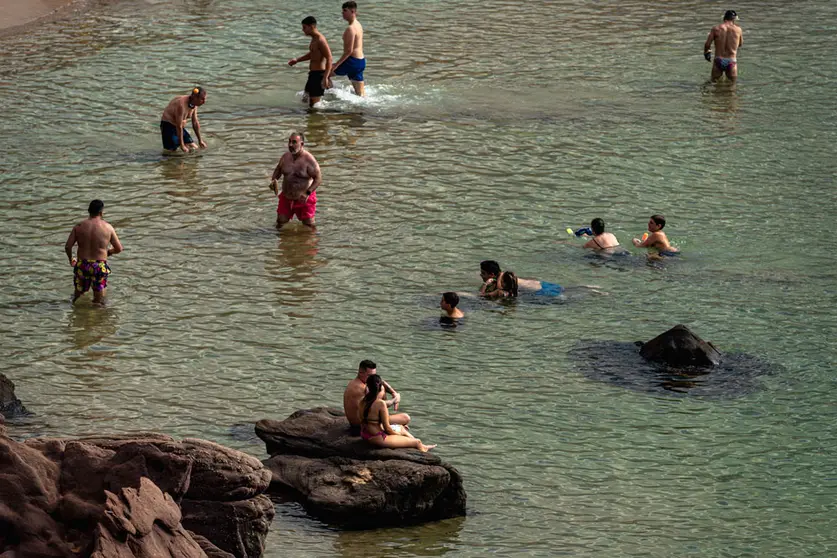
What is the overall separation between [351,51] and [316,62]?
0.77m

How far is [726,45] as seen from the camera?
98.2 feet

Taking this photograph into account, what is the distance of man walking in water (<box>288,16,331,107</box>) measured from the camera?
27594 mm

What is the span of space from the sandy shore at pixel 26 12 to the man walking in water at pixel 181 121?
33.3ft

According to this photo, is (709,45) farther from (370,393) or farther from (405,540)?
(405,540)

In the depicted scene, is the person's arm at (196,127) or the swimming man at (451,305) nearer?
the swimming man at (451,305)

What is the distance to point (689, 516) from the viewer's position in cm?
1424

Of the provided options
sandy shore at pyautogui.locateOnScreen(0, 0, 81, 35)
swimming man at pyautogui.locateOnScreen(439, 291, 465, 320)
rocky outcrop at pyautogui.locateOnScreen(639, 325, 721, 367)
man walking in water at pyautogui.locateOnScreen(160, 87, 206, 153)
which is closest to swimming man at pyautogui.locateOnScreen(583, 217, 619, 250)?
swimming man at pyautogui.locateOnScreen(439, 291, 465, 320)

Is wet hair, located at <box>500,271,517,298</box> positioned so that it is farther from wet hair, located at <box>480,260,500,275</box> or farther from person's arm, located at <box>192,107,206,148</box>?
person's arm, located at <box>192,107,206,148</box>

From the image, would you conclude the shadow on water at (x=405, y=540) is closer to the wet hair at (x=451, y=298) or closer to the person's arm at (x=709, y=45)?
the wet hair at (x=451, y=298)

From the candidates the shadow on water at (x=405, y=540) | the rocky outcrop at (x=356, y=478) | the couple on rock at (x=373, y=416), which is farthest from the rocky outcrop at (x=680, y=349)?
the shadow on water at (x=405, y=540)

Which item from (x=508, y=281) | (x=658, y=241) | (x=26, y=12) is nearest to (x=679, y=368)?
(x=508, y=281)

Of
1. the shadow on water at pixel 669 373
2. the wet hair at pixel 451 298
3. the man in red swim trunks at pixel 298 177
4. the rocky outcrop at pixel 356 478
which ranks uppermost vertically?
the man in red swim trunks at pixel 298 177

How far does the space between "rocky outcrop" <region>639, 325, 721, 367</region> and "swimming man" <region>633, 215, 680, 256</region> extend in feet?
12.5

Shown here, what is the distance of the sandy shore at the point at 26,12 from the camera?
34156mm
